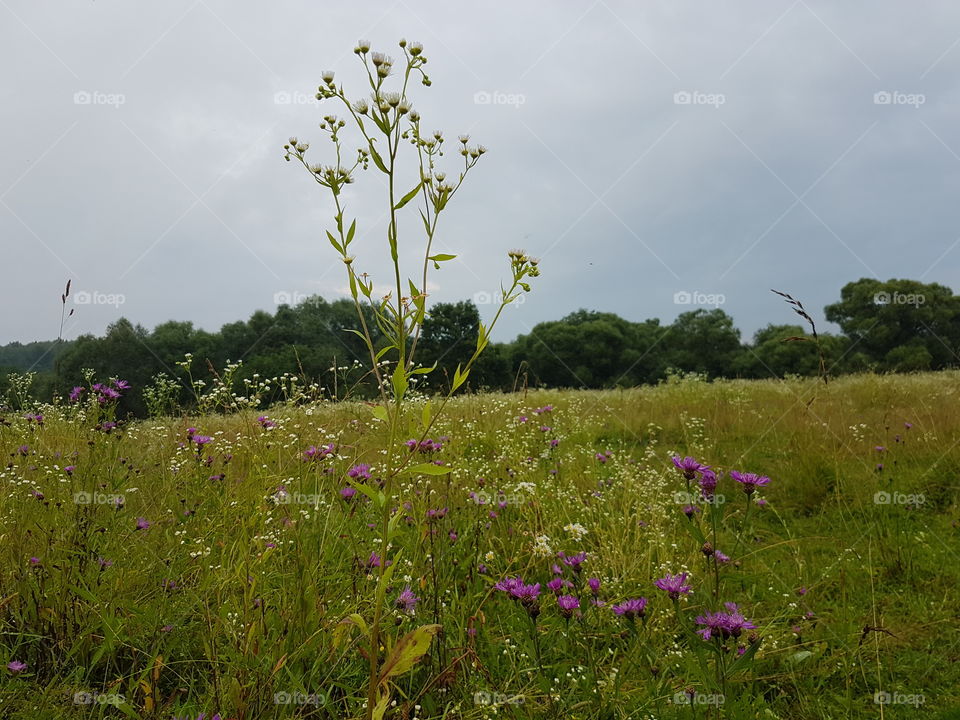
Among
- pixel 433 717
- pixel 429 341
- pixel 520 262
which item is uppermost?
pixel 429 341

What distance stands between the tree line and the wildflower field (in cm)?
1603

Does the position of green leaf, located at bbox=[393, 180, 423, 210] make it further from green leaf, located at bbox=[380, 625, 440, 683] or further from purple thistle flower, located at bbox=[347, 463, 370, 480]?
purple thistle flower, located at bbox=[347, 463, 370, 480]

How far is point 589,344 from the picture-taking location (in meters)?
42.3

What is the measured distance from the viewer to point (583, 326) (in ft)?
144

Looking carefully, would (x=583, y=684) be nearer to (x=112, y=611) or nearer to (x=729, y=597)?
(x=729, y=597)

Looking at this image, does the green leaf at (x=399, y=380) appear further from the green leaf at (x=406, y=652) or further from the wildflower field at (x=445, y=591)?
the green leaf at (x=406, y=652)

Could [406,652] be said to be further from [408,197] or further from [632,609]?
[408,197]

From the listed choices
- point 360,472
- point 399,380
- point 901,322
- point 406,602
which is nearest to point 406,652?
point 399,380

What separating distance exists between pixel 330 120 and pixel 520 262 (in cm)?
73

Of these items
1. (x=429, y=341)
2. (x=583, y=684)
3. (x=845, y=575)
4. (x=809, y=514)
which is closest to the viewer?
(x=583, y=684)

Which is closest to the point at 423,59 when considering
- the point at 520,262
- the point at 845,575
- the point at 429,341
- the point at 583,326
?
the point at 520,262

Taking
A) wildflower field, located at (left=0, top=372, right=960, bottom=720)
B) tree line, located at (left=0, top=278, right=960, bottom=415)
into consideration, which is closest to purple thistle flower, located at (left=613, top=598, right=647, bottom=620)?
wildflower field, located at (left=0, top=372, right=960, bottom=720)

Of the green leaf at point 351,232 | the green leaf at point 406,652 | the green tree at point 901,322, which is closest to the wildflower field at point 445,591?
the green leaf at point 406,652

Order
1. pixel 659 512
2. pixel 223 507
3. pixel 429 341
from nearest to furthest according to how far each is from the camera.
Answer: pixel 223 507 < pixel 659 512 < pixel 429 341
